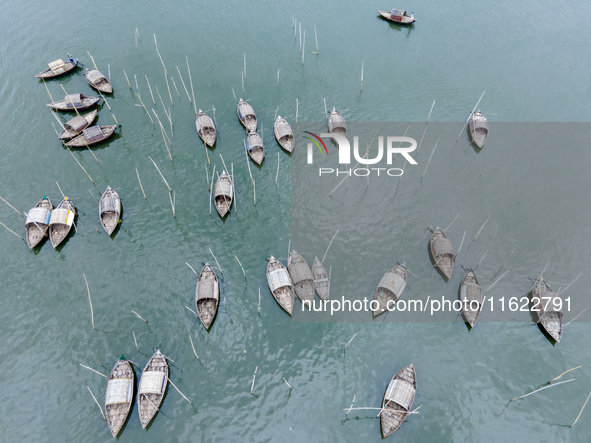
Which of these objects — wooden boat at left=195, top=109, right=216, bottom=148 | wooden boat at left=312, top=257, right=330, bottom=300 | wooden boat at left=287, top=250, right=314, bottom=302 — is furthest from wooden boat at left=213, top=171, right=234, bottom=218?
wooden boat at left=312, top=257, right=330, bottom=300

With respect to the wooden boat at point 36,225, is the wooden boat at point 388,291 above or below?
above

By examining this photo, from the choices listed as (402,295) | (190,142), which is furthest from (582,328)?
(190,142)

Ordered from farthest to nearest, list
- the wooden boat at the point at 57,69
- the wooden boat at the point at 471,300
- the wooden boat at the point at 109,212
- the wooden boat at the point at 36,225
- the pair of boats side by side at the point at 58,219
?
the wooden boat at the point at 57,69 → the wooden boat at the point at 109,212 → the pair of boats side by side at the point at 58,219 → the wooden boat at the point at 36,225 → the wooden boat at the point at 471,300

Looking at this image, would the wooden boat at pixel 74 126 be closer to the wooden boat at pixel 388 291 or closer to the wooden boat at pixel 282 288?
the wooden boat at pixel 282 288

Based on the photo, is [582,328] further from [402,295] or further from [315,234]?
[315,234]

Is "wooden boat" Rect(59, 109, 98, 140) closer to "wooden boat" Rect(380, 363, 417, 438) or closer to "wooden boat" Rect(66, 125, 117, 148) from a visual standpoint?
"wooden boat" Rect(66, 125, 117, 148)

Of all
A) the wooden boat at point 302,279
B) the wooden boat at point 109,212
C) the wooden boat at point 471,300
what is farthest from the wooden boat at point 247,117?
the wooden boat at point 471,300
